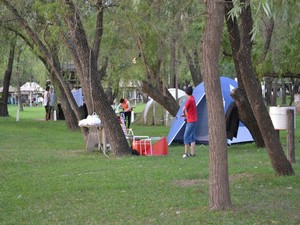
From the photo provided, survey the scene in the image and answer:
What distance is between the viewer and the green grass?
736 centimetres

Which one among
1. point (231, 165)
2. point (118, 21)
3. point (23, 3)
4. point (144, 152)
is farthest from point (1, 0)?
point (231, 165)

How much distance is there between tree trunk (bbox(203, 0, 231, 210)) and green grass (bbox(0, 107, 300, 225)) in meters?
0.48

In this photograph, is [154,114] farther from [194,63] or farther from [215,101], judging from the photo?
[215,101]

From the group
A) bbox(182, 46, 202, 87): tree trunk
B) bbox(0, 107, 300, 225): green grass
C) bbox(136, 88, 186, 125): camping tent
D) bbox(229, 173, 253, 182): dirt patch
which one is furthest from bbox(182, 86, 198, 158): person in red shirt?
bbox(136, 88, 186, 125): camping tent

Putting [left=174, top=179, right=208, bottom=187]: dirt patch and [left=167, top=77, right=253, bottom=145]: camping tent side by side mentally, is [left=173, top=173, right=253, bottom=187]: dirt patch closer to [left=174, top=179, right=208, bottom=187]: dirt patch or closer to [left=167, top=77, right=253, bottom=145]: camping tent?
[left=174, top=179, right=208, bottom=187]: dirt patch

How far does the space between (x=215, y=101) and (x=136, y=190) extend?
2729 mm

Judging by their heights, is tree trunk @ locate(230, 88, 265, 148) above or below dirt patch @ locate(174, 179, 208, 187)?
above

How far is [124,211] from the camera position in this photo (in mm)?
Result: 7758

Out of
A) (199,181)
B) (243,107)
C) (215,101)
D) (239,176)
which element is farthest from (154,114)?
(215,101)

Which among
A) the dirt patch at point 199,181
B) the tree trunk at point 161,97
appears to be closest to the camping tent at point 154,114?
the tree trunk at point 161,97

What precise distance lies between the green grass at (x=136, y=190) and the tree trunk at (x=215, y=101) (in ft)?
1.58

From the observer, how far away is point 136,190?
940 cm

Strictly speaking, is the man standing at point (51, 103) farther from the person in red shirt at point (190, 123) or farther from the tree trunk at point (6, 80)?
the person in red shirt at point (190, 123)

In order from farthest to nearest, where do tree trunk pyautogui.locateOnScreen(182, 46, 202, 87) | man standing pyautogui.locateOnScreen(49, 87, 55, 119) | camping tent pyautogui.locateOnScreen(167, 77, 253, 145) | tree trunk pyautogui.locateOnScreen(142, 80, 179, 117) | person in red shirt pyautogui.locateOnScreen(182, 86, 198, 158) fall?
man standing pyautogui.locateOnScreen(49, 87, 55, 119) → tree trunk pyautogui.locateOnScreen(182, 46, 202, 87) → tree trunk pyautogui.locateOnScreen(142, 80, 179, 117) → camping tent pyautogui.locateOnScreen(167, 77, 253, 145) → person in red shirt pyautogui.locateOnScreen(182, 86, 198, 158)
